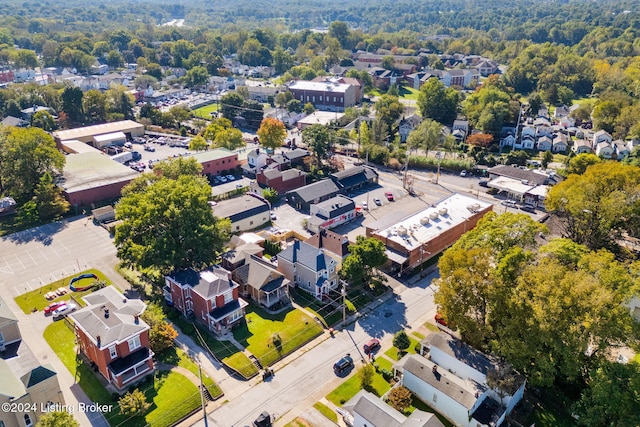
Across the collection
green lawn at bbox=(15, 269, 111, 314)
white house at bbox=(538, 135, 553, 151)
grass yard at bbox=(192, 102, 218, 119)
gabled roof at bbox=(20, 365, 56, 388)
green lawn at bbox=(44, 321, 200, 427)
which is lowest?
grass yard at bbox=(192, 102, 218, 119)

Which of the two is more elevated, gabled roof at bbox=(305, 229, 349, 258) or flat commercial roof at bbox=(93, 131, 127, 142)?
gabled roof at bbox=(305, 229, 349, 258)

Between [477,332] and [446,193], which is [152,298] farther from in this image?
[446,193]

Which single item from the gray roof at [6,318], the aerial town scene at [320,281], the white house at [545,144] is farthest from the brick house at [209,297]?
the white house at [545,144]

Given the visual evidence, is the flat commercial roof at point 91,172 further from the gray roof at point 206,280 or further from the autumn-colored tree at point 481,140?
the autumn-colored tree at point 481,140

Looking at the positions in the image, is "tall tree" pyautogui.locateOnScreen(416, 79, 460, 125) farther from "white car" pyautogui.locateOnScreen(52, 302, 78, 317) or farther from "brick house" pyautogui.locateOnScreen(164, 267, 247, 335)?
"white car" pyautogui.locateOnScreen(52, 302, 78, 317)

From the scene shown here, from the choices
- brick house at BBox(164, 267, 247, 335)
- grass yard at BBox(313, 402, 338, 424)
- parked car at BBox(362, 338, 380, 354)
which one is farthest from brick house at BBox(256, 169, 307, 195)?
grass yard at BBox(313, 402, 338, 424)

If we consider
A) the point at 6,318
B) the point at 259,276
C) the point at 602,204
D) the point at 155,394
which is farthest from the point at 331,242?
the point at 6,318

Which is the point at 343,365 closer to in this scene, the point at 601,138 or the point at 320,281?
the point at 320,281

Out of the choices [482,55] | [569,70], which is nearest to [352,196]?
[569,70]
